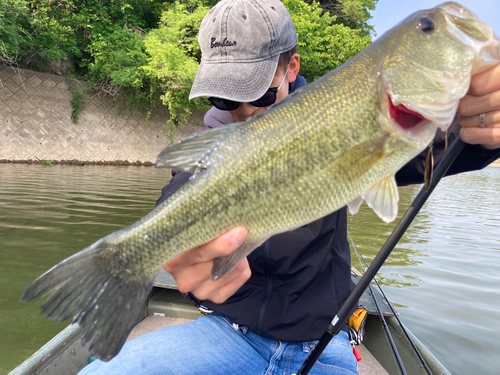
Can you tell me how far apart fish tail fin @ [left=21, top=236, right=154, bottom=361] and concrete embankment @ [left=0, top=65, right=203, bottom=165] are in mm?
18509

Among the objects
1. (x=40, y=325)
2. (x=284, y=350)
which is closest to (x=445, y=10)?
(x=284, y=350)

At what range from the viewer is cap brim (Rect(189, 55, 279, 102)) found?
2.15m

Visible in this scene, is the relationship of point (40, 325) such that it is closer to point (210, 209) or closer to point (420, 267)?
point (210, 209)

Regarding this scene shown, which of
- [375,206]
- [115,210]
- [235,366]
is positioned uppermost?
[375,206]

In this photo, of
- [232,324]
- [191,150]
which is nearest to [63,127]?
[232,324]

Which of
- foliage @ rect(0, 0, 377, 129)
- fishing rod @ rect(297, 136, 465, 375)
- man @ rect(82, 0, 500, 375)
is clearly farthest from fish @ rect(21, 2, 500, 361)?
foliage @ rect(0, 0, 377, 129)

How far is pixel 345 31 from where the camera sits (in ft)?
70.2

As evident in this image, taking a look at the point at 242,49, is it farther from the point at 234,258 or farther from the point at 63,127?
the point at 63,127

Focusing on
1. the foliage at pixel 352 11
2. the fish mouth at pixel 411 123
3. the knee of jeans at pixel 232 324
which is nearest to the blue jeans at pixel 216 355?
the knee of jeans at pixel 232 324

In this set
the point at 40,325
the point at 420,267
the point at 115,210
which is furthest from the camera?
the point at 115,210

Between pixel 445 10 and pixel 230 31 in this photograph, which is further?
pixel 230 31

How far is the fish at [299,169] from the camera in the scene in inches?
56.3

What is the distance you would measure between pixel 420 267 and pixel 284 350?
4.79 meters

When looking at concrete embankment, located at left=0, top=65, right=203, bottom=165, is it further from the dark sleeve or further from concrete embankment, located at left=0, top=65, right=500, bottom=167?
the dark sleeve
